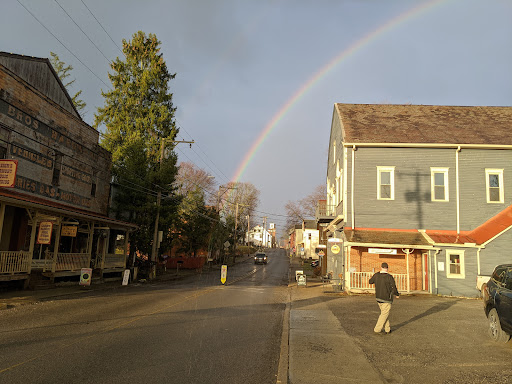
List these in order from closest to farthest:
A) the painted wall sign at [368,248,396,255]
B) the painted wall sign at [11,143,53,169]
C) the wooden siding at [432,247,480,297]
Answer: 1. the painted wall sign at [11,143,53,169]
2. the wooden siding at [432,247,480,297]
3. the painted wall sign at [368,248,396,255]

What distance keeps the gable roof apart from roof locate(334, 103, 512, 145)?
17.4 metres

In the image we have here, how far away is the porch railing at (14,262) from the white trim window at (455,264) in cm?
1965

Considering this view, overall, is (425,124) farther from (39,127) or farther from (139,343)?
(39,127)

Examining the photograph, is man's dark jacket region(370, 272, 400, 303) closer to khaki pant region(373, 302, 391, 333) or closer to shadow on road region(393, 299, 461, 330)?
khaki pant region(373, 302, 391, 333)

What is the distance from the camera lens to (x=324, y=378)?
5824 mm

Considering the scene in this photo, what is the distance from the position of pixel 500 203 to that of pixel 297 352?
17.7m

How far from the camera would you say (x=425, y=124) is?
22875 millimetres

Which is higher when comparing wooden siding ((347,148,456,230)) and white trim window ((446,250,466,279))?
wooden siding ((347,148,456,230))

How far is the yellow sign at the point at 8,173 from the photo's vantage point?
47.2 ft

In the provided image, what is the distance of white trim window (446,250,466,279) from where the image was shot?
743 inches

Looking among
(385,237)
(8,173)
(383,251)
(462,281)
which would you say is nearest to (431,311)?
(383,251)

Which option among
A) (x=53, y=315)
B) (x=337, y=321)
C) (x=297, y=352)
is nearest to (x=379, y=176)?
(x=337, y=321)

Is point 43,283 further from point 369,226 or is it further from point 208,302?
point 369,226

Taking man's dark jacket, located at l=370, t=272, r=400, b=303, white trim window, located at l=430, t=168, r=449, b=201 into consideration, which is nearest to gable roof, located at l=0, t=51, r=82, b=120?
man's dark jacket, located at l=370, t=272, r=400, b=303
